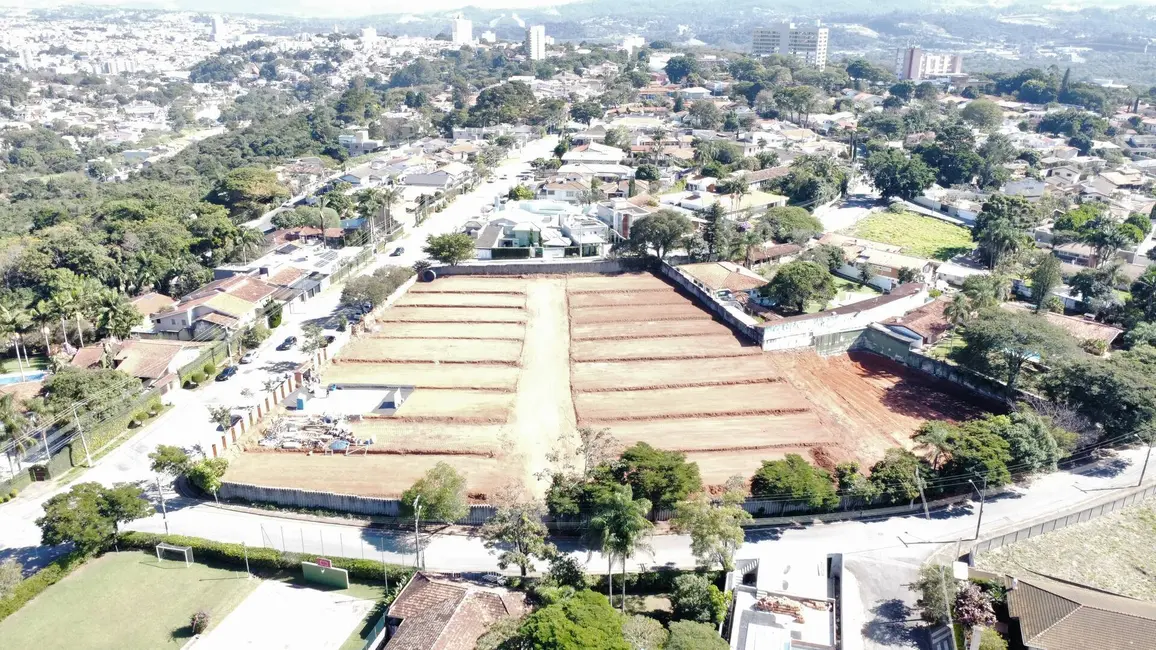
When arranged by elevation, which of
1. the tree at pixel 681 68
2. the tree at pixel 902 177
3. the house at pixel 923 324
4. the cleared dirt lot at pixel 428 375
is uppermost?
the tree at pixel 681 68

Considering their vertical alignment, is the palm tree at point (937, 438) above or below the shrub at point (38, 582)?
above

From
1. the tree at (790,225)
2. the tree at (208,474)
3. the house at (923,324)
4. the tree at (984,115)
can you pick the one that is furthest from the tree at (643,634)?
the tree at (984,115)

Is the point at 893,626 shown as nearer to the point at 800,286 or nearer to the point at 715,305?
the point at 800,286

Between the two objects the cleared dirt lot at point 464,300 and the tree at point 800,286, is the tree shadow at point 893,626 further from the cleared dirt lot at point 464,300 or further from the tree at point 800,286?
the cleared dirt lot at point 464,300

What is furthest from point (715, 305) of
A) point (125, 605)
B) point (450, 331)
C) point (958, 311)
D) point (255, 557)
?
point (125, 605)

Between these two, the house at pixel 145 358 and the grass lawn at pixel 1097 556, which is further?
the house at pixel 145 358

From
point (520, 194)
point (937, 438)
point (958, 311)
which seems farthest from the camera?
point (520, 194)
